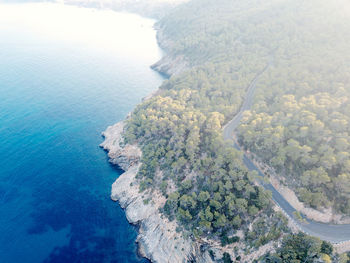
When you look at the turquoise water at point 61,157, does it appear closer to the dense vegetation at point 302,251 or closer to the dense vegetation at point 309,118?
the dense vegetation at point 302,251

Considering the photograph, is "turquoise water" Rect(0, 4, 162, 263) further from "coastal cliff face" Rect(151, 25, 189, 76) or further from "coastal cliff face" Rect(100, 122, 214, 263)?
"coastal cliff face" Rect(151, 25, 189, 76)

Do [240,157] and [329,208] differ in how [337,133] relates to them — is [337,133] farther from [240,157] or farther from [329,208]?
[240,157]

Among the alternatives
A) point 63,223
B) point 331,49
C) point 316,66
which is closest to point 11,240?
point 63,223

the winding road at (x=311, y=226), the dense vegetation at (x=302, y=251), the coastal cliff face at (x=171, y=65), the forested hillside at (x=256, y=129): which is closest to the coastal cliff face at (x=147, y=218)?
the forested hillside at (x=256, y=129)

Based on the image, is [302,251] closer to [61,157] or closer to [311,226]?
[311,226]

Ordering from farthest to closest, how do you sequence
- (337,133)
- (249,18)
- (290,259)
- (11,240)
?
(249,18)
(337,133)
(11,240)
(290,259)

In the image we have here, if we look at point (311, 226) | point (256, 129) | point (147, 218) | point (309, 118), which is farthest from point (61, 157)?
point (309, 118)

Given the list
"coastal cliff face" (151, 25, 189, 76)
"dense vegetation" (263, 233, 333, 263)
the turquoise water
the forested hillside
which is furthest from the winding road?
"coastal cliff face" (151, 25, 189, 76)
